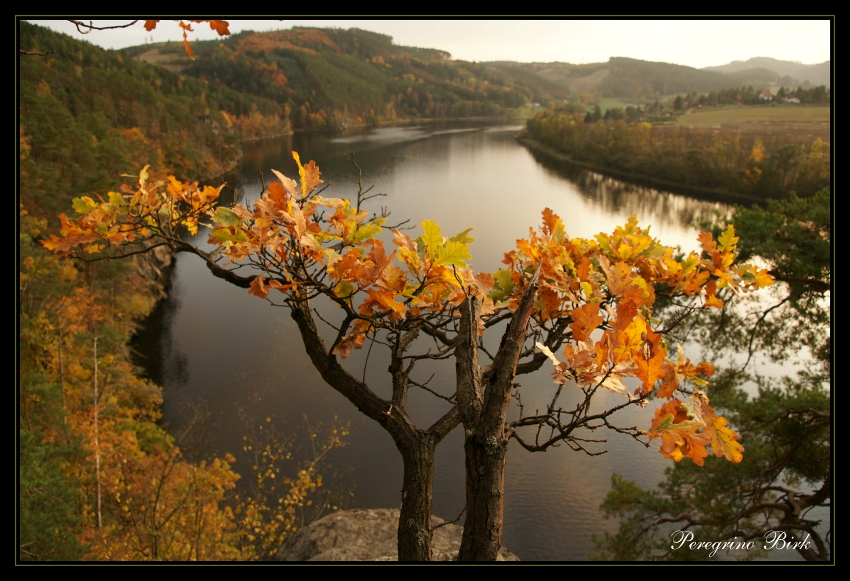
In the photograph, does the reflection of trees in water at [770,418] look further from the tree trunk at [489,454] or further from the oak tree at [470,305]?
the tree trunk at [489,454]

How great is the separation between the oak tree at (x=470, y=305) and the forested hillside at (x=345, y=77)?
126 ft

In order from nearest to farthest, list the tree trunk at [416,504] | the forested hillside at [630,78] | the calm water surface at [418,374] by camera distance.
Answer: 1. the tree trunk at [416,504]
2. the calm water surface at [418,374]
3. the forested hillside at [630,78]

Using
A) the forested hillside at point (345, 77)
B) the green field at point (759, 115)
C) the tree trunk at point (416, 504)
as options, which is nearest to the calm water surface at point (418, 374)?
the tree trunk at point (416, 504)

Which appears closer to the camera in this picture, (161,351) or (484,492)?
(484,492)

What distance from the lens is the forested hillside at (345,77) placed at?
4016cm

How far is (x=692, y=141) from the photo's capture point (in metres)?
22.4

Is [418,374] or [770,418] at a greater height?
[770,418]

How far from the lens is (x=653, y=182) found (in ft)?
73.9

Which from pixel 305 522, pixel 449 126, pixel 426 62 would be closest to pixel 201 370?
pixel 305 522

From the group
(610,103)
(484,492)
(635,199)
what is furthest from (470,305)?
(610,103)

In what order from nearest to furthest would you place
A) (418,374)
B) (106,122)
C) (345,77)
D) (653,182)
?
(418,374) < (106,122) < (653,182) < (345,77)

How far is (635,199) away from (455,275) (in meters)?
20.7

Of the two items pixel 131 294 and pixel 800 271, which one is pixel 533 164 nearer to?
pixel 131 294

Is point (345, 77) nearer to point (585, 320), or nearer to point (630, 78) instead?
point (630, 78)
